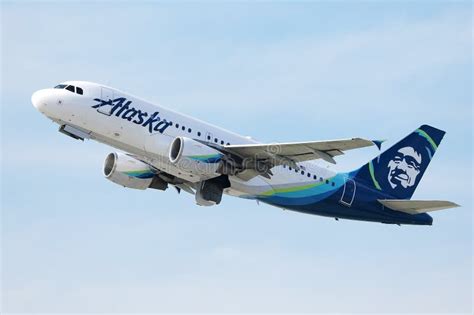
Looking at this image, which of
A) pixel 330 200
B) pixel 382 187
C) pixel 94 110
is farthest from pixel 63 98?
pixel 382 187

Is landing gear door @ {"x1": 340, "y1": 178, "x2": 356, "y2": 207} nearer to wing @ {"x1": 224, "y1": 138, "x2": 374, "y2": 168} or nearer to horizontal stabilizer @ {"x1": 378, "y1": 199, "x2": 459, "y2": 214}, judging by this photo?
horizontal stabilizer @ {"x1": 378, "y1": 199, "x2": 459, "y2": 214}

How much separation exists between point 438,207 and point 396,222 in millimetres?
3363

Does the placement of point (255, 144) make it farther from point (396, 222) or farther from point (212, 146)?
point (396, 222)

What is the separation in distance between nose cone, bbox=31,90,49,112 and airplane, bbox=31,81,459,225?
28 millimetres

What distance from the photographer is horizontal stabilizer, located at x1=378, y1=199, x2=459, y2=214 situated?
148ft

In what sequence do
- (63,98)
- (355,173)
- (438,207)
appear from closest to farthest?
(63,98)
(438,207)
(355,173)

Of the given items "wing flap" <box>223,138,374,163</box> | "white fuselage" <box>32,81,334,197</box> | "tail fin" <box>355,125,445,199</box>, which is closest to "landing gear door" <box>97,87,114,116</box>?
"white fuselage" <box>32,81,334,197</box>

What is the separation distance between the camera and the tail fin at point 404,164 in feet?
162

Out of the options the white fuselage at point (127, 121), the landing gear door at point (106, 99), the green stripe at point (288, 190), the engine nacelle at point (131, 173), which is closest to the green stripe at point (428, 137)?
the green stripe at point (288, 190)

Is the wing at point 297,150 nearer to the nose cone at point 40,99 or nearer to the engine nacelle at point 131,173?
the engine nacelle at point 131,173

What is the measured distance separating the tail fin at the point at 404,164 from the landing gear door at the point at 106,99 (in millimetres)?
14105

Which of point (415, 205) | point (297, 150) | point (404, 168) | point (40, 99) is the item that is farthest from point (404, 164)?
point (40, 99)

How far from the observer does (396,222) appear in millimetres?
48406

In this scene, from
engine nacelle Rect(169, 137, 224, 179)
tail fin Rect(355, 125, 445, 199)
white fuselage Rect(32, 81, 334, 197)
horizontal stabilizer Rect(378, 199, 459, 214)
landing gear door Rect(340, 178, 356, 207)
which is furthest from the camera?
tail fin Rect(355, 125, 445, 199)
